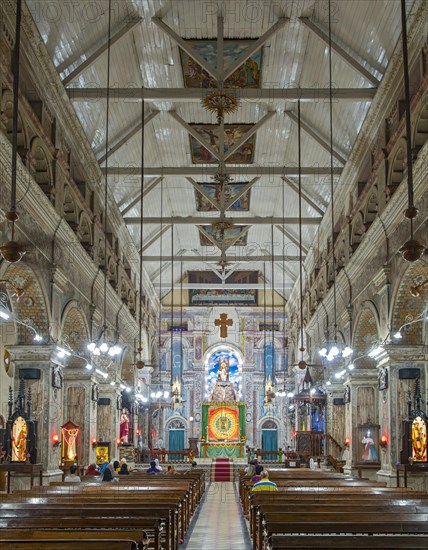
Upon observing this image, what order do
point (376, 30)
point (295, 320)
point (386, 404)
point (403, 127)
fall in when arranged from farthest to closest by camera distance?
point (295, 320) < point (386, 404) < point (376, 30) < point (403, 127)

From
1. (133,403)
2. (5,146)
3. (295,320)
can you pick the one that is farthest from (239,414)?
(5,146)

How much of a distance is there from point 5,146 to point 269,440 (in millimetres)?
35691

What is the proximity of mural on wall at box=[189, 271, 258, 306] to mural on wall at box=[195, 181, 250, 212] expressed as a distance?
40.3 feet

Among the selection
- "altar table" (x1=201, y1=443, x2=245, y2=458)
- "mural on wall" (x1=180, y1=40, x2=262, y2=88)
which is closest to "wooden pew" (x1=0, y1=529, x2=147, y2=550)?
"mural on wall" (x1=180, y1=40, x2=262, y2=88)

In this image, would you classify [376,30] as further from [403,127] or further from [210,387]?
[210,387]

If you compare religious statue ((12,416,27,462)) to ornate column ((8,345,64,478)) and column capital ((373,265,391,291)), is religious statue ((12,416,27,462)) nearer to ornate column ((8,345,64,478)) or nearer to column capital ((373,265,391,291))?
ornate column ((8,345,64,478))

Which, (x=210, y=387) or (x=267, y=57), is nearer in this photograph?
(x=267, y=57)

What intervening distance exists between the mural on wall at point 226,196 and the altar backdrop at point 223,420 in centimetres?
1463

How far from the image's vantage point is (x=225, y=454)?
42.7 metres

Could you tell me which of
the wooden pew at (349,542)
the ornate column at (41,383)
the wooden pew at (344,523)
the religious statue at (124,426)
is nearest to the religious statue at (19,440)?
the ornate column at (41,383)

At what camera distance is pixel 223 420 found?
151 ft

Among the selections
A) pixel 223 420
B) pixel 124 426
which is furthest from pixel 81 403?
pixel 223 420

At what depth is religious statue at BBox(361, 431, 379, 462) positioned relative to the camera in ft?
74.2

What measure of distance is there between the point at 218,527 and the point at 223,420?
98.3 feet
